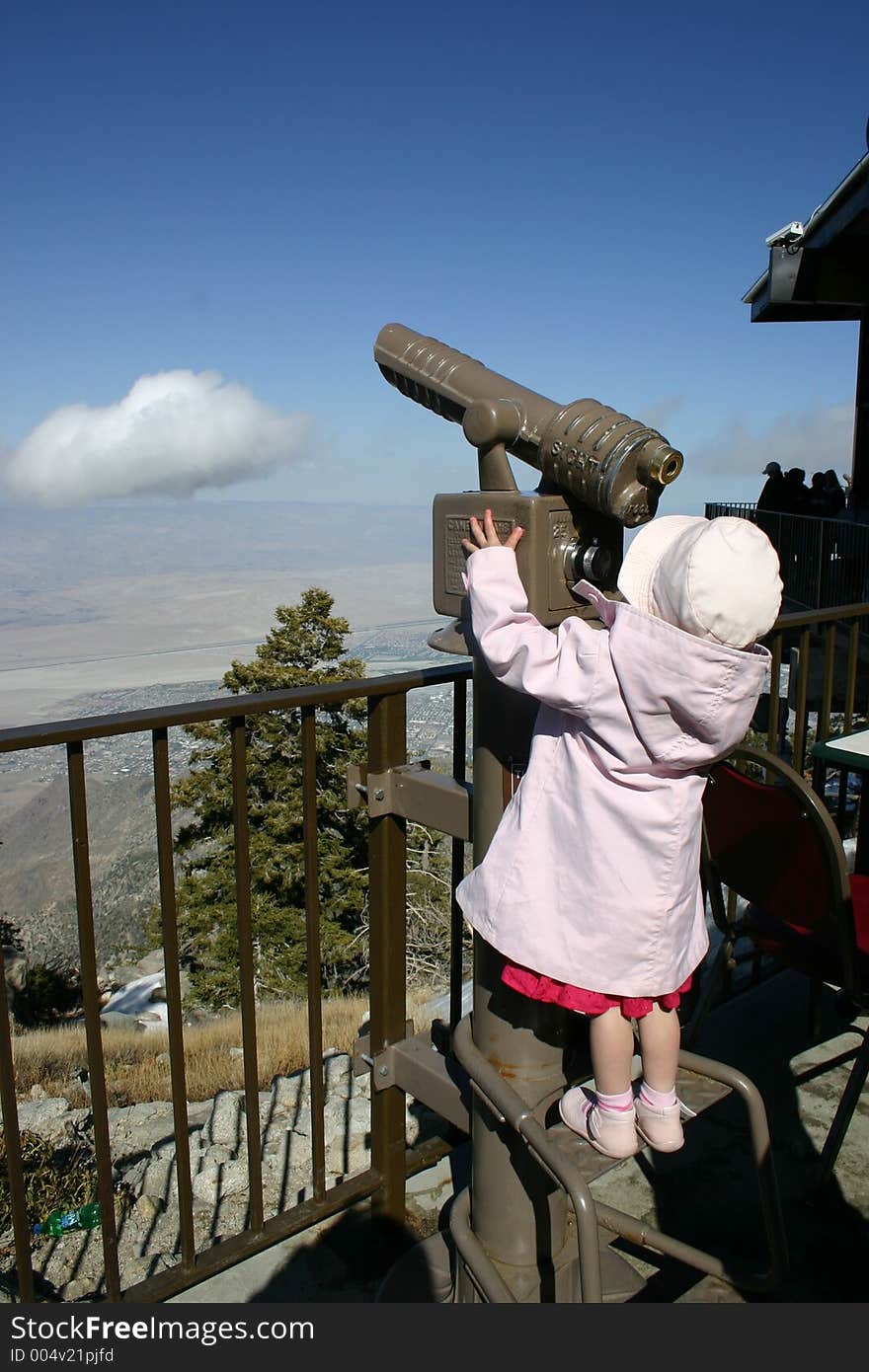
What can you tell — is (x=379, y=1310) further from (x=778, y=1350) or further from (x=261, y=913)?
(x=261, y=913)

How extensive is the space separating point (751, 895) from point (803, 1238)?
0.81 metres

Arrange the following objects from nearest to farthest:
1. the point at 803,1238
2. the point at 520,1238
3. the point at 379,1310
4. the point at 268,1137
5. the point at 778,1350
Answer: the point at 778,1350 < the point at 379,1310 < the point at 520,1238 < the point at 803,1238 < the point at 268,1137

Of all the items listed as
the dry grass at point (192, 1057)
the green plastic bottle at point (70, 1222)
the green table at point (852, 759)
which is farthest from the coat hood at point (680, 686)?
the dry grass at point (192, 1057)

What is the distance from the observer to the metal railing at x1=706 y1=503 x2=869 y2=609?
12.5m

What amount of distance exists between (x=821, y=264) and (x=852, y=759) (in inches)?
665

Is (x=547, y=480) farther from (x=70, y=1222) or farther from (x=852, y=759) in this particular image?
(x=70, y=1222)

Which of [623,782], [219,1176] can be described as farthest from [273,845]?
[623,782]

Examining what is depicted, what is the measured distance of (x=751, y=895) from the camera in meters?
2.36

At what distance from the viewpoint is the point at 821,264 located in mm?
16766

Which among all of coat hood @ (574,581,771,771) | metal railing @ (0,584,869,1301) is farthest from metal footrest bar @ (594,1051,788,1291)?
metal railing @ (0,584,869,1301)

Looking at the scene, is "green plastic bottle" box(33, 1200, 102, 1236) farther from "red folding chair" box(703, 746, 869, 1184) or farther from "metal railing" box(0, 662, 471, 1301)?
"red folding chair" box(703, 746, 869, 1184)

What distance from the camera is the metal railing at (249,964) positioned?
1799mm

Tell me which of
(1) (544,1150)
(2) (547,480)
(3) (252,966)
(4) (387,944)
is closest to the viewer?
(1) (544,1150)

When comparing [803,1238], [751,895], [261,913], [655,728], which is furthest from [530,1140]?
[261,913]
